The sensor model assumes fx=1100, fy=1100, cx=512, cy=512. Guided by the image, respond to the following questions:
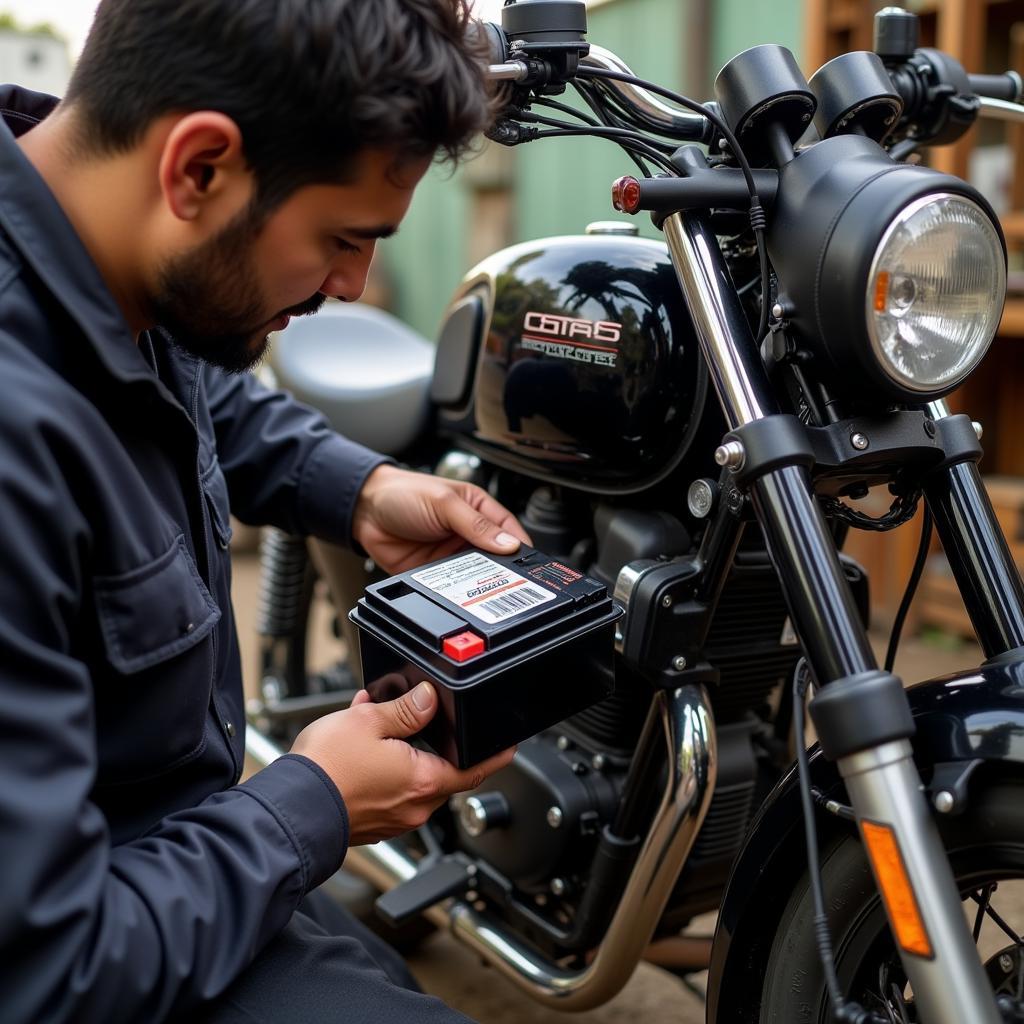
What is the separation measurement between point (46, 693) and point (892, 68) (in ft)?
4.11

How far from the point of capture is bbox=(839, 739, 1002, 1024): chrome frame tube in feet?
2.51

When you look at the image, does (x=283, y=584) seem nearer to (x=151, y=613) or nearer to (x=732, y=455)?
(x=151, y=613)

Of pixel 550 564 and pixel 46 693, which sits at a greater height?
pixel 46 693

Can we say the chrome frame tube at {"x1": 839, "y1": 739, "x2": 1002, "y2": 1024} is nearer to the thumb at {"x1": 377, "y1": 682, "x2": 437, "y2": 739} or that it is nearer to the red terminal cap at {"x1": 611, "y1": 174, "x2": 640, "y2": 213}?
the thumb at {"x1": 377, "y1": 682, "x2": 437, "y2": 739}

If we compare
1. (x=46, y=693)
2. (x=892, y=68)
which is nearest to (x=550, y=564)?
(x=46, y=693)

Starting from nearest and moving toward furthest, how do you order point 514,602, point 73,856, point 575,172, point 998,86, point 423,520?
point 73,856, point 514,602, point 423,520, point 998,86, point 575,172

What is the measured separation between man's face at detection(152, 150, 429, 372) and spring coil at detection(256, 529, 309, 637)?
1245mm

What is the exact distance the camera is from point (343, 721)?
0.99 metres

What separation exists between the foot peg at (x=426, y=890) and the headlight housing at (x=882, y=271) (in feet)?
3.03

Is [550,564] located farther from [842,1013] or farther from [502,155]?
[502,155]

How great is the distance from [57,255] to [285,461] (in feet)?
2.09

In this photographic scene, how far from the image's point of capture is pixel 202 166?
0.84m

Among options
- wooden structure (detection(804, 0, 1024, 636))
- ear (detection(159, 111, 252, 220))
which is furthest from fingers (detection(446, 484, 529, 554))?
wooden structure (detection(804, 0, 1024, 636))

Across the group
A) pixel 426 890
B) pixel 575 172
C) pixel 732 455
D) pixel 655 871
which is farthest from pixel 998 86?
pixel 575 172
